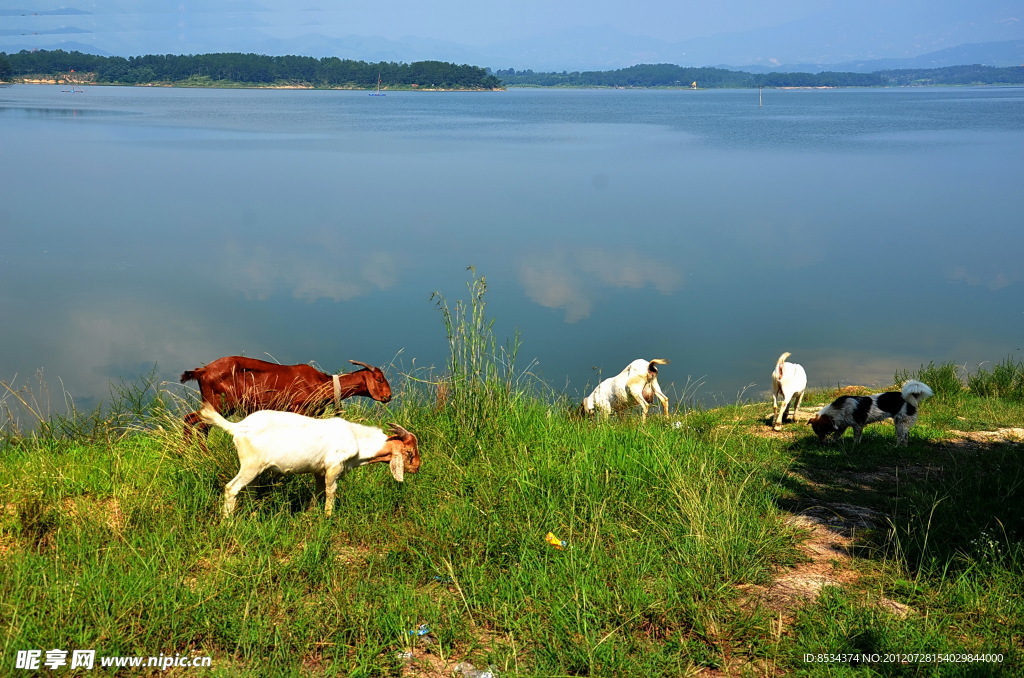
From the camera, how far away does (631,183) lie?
32656 mm

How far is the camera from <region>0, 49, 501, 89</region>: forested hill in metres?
154

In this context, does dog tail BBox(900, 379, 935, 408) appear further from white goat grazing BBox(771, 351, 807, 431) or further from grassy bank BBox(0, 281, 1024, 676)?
white goat grazing BBox(771, 351, 807, 431)

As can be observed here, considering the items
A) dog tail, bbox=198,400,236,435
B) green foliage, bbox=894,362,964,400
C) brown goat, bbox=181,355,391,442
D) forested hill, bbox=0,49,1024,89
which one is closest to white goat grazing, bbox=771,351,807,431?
green foliage, bbox=894,362,964,400

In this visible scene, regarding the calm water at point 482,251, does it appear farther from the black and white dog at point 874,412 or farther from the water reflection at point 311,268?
the black and white dog at point 874,412

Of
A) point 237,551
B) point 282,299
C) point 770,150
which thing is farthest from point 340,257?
point 770,150

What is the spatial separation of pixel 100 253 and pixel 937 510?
18975 millimetres

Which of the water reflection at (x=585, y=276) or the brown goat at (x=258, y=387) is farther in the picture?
the water reflection at (x=585, y=276)

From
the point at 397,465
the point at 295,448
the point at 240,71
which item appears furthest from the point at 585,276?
the point at 240,71

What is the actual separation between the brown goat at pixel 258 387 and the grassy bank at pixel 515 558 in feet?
1.72

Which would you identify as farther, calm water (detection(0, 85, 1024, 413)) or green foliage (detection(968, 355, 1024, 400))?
calm water (detection(0, 85, 1024, 413))

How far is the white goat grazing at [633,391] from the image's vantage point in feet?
30.2

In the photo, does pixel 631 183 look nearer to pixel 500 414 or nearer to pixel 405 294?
pixel 405 294

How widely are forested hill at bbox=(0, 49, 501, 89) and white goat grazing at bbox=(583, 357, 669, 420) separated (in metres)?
162

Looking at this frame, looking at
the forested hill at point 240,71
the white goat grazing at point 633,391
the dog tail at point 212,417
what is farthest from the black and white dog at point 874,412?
the forested hill at point 240,71
